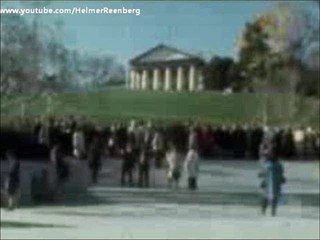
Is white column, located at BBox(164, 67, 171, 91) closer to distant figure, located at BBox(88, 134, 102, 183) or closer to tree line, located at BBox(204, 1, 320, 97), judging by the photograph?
tree line, located at BBox(204, 1, 320, 97)

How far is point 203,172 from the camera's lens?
18.4 m

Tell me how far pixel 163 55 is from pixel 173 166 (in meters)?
1.29

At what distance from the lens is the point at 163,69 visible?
17.9 m

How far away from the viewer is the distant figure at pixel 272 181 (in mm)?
18391

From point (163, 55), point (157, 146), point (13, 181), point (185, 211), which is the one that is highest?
point (163, 55)

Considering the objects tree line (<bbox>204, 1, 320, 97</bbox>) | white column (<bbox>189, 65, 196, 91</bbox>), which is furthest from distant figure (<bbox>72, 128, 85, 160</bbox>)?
tree line (<bbox>204, 1, 320, 97</bbox>)

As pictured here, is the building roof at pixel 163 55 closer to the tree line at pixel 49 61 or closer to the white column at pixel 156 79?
the white column at pixel 156 79

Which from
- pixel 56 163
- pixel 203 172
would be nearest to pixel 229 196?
pixel 203 172

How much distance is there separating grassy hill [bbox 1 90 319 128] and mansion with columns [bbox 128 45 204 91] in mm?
92

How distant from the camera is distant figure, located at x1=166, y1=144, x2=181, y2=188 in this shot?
18.3 meters

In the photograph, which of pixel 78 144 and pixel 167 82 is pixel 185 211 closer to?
pixel 78 144

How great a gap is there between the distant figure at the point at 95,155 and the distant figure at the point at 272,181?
1.71 meters

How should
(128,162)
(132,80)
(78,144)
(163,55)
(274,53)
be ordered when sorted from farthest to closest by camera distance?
(128,162), (78,144), (274,53), (132,80), (163,55)

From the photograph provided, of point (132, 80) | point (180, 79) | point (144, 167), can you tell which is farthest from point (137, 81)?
point (144, 167)
